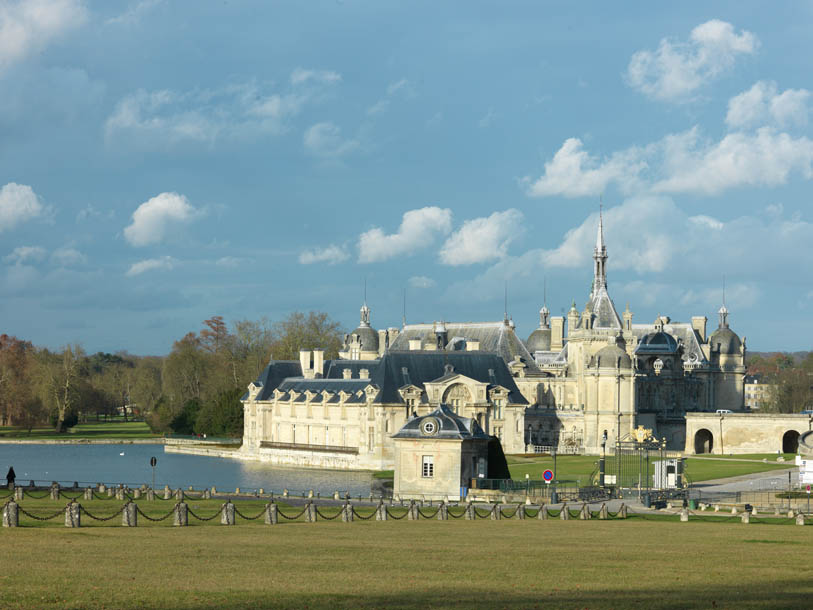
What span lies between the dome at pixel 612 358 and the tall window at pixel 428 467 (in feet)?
152

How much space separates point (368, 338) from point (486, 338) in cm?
2275

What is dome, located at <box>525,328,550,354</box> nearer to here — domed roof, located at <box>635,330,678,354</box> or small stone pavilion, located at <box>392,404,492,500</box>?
domed roof, located at <box>635,330,678,354</box>

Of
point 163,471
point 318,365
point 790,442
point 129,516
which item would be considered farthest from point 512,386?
point 129,516

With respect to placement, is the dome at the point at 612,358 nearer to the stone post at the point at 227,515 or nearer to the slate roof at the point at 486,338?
the slate roof at the point at 486,338

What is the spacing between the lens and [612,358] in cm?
10594

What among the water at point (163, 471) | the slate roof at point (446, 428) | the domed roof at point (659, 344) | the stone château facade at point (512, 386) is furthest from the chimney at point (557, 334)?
the slate roof at point (446, 428)

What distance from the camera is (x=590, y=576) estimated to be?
1037 inches

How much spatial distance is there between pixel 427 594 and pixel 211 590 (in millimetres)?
3949

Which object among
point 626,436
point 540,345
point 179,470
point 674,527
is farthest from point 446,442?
point 540,345

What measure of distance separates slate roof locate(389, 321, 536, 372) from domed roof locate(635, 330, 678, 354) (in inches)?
401

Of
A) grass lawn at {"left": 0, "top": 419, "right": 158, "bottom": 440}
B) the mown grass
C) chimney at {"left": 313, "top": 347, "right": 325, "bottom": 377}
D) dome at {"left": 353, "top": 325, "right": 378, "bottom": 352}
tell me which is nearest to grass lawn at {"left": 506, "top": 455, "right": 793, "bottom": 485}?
the mown grass

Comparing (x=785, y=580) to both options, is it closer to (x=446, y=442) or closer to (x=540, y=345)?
(x=446, y=442)

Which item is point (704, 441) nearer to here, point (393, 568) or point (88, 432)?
point (88, 432)

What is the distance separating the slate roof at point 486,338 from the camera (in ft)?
389
